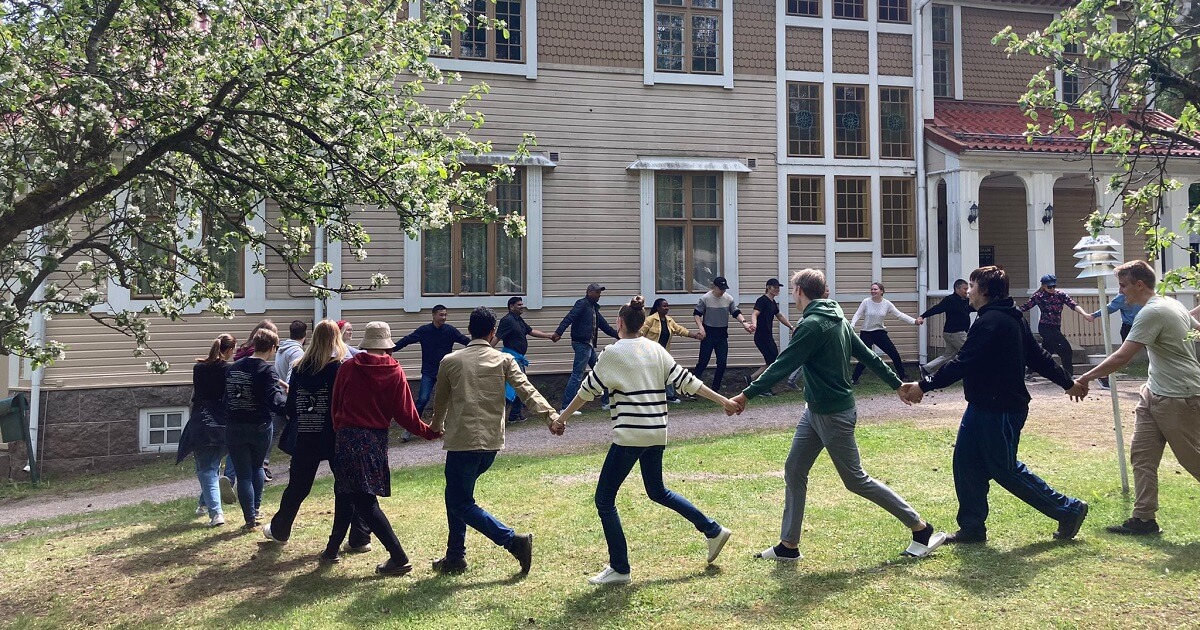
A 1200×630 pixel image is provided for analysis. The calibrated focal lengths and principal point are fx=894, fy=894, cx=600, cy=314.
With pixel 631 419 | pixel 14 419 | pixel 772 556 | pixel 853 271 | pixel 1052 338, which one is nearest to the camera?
pixel 631 419

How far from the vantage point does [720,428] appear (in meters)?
12.3

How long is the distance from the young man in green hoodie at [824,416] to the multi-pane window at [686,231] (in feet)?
32.7

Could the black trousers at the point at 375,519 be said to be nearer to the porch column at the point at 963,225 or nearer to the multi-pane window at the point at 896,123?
the porch column at the point at 963,225

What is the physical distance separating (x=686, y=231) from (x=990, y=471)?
34.1 ft

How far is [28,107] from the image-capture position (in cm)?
605

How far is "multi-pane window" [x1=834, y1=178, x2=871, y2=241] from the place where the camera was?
55.4 ft

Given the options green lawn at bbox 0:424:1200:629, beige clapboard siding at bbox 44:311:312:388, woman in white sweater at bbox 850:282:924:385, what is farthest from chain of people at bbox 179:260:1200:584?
woman in white sweater at bbox 850:282:924:385

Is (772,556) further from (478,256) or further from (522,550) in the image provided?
(478,256)

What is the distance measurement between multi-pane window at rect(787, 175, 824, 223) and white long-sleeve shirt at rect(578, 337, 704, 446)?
11.4 meters

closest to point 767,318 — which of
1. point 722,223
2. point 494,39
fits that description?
point 722,223

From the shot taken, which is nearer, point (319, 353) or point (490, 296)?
point (319, 353)

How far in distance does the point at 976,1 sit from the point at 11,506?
19.1 meters

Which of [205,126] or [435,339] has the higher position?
[205,126]

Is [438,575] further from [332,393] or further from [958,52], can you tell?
[958,52]
